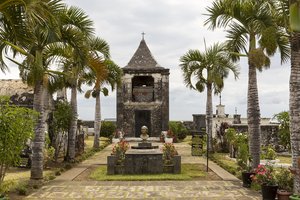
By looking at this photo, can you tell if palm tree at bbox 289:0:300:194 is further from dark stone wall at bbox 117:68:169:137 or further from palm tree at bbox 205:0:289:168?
dark stone wall at bbox 117:68:169:137

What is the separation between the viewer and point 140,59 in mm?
35344

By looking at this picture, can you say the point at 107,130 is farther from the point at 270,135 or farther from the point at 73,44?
the point at 73,44

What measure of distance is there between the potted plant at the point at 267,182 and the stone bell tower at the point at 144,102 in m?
23.3

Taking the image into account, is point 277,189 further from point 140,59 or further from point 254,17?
point 140,59

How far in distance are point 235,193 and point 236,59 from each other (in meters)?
5.69

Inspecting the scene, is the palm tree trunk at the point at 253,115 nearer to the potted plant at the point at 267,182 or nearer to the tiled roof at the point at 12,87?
the potted plant at the point at 267,182

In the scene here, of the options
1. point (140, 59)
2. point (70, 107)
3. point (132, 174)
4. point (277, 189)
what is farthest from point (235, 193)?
point (140, 59)

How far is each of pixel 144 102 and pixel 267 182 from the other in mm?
24845

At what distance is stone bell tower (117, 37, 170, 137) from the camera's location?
3384cm

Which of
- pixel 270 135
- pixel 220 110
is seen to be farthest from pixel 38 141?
pixel 220 110

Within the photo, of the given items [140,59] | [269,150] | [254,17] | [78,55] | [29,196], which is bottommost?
[29,196]

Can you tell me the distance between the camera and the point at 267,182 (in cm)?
990

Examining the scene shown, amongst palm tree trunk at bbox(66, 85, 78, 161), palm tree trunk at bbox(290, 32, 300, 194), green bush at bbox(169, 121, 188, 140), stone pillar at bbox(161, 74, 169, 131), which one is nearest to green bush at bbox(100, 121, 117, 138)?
stone pillar at bbox(161, 74, 169, 131)

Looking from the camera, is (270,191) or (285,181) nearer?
(270,191)
